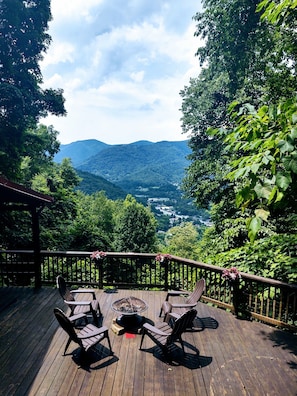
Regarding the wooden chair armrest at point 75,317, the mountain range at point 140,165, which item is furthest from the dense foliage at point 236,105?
the mountain range at point 140,165

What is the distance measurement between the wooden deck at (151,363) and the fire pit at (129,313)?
23 centimetres

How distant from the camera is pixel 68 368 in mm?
3709

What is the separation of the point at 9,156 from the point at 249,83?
11261mm

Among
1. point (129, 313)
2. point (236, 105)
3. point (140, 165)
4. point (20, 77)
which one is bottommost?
point (129, 313)

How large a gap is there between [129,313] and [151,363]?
0.96 meters

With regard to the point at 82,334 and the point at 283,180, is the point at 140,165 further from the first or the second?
the point at 283,180

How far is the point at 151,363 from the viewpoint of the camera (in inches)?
151

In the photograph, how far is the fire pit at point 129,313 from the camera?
471 centimetres

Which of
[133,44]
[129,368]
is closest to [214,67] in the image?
[133,44]

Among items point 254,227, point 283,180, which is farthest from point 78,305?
point 283,180

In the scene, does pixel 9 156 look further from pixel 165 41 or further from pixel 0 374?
pixel 0 374

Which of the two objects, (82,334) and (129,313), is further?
(129,313)

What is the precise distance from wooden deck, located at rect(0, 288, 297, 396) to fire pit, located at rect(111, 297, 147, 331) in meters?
0.23

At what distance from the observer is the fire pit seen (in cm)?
471
